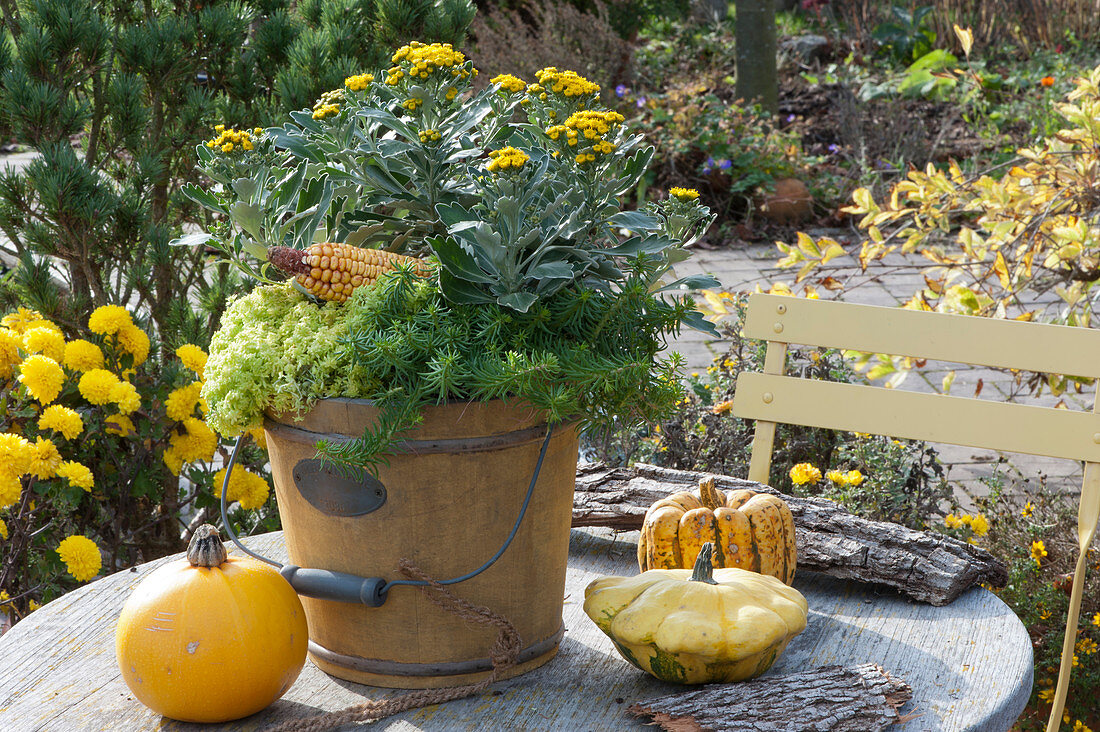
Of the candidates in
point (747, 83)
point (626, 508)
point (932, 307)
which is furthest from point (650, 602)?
point (747, 83)

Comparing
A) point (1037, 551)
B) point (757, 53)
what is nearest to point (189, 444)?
point (1037, 551)

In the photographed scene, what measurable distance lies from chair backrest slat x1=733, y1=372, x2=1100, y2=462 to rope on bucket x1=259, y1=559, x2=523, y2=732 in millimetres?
728

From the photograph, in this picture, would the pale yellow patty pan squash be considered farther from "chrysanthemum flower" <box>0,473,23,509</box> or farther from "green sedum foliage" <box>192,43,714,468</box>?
"chrysanthemum flower" <box>0,473,23,509</box>

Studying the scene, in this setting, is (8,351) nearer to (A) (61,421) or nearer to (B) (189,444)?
(A) (61,421)

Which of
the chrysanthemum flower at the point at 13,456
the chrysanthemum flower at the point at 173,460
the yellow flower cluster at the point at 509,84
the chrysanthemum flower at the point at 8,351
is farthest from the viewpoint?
the chrysanthemum flower at the point at 173,460

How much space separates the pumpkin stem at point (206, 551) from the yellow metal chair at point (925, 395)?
3.17 feet

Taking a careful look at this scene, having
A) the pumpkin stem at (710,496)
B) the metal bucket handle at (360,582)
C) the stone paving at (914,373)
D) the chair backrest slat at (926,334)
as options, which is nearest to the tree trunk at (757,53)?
the stone paving at (914,373)

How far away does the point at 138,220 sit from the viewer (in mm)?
2283

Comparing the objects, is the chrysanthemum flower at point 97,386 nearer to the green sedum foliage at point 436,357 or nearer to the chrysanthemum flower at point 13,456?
the chrysanthemum flower at point 13,456

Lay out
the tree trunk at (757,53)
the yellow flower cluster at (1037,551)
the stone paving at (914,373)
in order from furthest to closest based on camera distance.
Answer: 1. the tree trunk at (757,53)
2. the stone paving at (914,373)
3. the yellow flower cluster at (1037,551)

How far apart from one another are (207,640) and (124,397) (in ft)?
3.41

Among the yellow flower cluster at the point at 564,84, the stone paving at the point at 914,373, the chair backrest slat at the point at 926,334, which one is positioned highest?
the yellow flower cluster at the point at 564,84

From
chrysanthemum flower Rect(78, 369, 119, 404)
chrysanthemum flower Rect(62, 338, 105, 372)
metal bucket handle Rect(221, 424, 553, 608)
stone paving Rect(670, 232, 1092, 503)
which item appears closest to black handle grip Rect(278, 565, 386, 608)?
metal bucket handle Rect(221, 424, 553, 608)

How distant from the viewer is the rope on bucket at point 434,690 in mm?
1158
